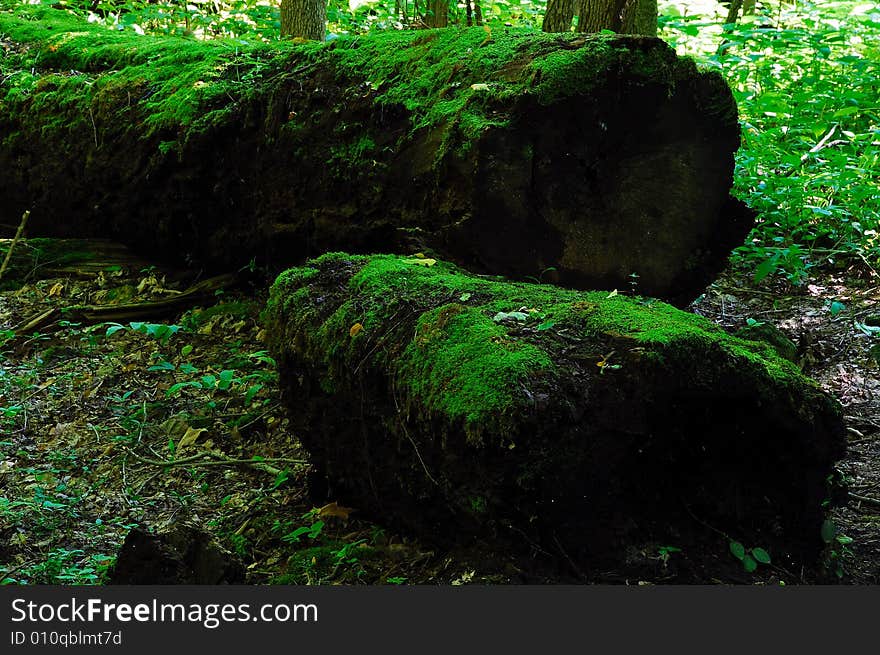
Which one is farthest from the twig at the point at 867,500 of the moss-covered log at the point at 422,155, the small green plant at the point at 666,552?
the moss-covered log at the point at 422,155

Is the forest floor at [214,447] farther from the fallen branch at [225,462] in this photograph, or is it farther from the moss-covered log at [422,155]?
the moss-covered log at [422,155]

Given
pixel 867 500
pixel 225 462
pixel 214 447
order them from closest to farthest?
pixel 867 500 → pixel 225 462 → pixel 214 447

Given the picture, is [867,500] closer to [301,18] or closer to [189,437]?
[189,437]

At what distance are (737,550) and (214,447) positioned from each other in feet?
8.98

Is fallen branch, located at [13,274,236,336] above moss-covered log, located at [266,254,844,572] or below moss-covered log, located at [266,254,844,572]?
below

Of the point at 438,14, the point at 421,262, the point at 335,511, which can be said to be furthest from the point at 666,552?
the point at 438,14

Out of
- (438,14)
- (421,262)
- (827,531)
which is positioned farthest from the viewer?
(438,14)

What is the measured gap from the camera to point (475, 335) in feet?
9.54

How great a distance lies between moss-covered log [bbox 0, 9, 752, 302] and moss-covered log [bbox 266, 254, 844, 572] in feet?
3.49

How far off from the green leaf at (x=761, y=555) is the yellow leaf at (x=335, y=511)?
162 cm

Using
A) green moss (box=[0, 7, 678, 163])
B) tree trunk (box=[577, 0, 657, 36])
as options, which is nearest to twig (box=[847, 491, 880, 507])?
green moss (box=[0, 7, 678, 163])

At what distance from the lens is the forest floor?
3148mm

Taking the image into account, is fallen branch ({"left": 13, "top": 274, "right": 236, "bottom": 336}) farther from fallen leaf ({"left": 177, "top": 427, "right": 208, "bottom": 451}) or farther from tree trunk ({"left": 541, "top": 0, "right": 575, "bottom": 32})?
tree trunk ({"left": 541, "top": 0, "right": 575, "bottom": 32})

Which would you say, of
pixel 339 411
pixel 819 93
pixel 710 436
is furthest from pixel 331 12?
pixel 710 436
